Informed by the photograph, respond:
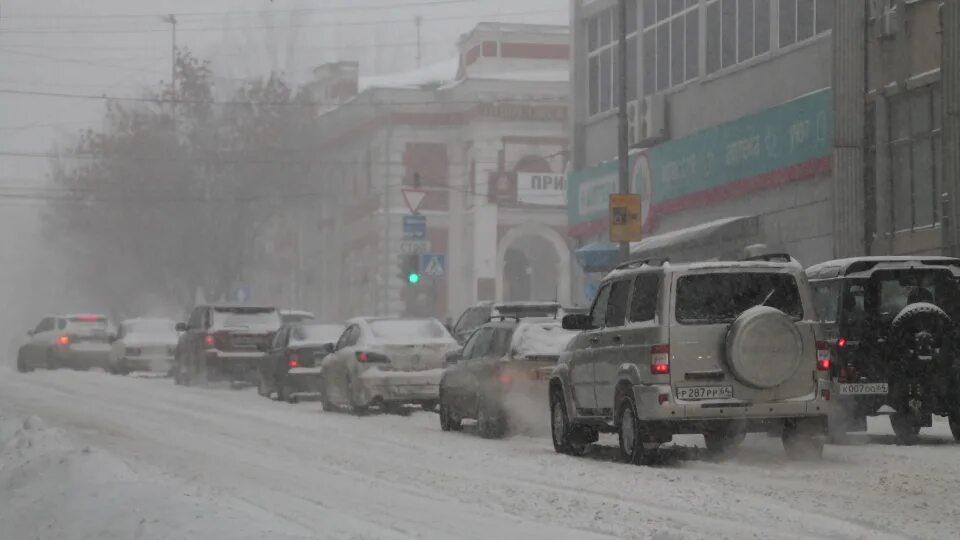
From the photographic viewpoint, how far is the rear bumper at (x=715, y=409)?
1688 centimetres

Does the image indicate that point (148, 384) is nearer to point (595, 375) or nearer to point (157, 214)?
point (595, 375)

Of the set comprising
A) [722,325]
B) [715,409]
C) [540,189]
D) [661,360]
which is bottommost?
[715,409]

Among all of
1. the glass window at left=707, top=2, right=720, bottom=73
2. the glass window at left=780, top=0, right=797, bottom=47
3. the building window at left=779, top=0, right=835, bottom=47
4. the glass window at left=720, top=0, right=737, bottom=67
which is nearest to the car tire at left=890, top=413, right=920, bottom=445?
the building window at left=779, top=0, right=835, bottom=47

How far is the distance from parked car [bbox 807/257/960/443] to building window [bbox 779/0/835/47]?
15.5m

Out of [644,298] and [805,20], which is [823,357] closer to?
[644,298]

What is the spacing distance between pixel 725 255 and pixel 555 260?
29.5 meters

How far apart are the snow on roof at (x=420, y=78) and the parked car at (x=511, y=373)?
48.5 m

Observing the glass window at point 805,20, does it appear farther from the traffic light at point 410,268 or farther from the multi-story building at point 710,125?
the traffic light at point 410,268

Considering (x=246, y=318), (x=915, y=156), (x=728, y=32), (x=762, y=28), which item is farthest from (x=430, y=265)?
(x=915, y=156)

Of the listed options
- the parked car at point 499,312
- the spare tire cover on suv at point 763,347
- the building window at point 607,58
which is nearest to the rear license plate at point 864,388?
the spare tire cover on suv at point 763,347

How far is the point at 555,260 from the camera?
2756 inches

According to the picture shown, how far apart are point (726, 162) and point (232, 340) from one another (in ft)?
36.2

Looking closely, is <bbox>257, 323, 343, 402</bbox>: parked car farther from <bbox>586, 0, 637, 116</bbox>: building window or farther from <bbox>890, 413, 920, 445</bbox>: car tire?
<bbox>586, 0, 637, 116</bbox>: building window

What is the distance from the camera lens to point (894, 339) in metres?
19.8
